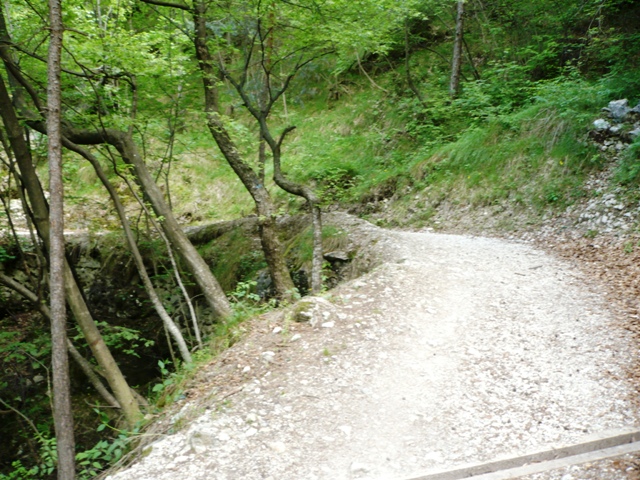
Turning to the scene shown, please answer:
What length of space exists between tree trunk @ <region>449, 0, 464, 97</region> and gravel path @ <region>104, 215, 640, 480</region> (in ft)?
29.7

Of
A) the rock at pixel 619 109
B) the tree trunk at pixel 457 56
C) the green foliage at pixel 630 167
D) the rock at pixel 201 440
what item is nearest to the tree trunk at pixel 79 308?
the rock at pixel 201 440

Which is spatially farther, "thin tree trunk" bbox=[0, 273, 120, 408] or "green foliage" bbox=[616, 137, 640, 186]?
"green foliage" bbox=[616, 137, 640, 186]

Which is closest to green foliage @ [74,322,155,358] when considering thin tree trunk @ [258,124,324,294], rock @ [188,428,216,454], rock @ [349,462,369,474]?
thin tree trunk @ [258,124,324,294]

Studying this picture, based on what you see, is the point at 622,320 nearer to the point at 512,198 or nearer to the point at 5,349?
the point at 512,198

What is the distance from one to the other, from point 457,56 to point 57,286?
40.9 ft

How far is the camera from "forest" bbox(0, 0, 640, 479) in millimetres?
6668

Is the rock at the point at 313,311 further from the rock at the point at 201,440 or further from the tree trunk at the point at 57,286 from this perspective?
the tree trunk at the point at 57,286

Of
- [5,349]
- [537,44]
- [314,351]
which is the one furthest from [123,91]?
[537,44]

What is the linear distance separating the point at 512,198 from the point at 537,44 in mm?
5616

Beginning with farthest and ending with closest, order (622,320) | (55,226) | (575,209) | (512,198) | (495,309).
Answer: (512,198), (575,209), (495,309), (622,320), (55,226)

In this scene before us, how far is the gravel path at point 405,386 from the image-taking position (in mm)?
3602

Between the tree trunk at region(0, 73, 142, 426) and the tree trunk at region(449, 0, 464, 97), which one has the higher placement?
the tree trunk at region(449, 0, 464, 97)

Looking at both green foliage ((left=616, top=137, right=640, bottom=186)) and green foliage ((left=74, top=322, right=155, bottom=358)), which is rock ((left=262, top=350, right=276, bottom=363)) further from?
green foliage ((left=616, top=137, right=640, bottom=186))

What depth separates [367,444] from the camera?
371 centimetres
